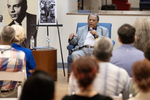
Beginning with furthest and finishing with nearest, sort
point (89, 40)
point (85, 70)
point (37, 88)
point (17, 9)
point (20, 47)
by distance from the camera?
1. point (17, 9)
2. point (89, 40)
3. point (20, 47)
4. point (85, 70)
5. point (37, 88)

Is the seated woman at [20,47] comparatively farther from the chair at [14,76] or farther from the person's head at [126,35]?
the person's head at [126,35]

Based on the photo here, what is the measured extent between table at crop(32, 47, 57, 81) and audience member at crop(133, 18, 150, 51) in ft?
→ 6.22

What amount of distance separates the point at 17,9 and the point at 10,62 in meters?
3.75

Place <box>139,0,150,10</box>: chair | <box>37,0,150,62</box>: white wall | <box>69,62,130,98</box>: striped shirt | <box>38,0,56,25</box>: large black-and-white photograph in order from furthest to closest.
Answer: <box>139,0,150,10</box>: chair → <box>37,0,150,62</box>: white wall → <box>38,0,56,25</box>: large black-and-white photograph → <box>69,62,130,98</box>: striped shirt

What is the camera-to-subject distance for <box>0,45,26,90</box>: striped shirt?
2.68 metres

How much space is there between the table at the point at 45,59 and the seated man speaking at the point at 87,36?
431 millimetres

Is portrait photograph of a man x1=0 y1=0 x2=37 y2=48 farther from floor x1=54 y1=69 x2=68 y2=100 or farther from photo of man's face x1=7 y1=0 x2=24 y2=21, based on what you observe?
floor x1=54 y1=69 x2=68 y2=100

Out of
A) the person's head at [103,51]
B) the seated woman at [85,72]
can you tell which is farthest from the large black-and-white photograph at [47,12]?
the seated woman at [85,72]

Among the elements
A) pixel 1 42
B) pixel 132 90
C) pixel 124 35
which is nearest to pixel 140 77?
pixel 132 90

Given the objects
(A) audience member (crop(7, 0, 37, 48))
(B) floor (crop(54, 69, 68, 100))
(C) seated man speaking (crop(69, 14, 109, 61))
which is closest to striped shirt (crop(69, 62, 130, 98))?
(B) floor (crop(54, 69, 68, 100))

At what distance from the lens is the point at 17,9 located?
20.5ft

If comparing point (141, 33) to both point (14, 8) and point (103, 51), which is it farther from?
point (14, 8)

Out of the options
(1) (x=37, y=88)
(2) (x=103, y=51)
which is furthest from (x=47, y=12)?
(1) (x=37, y=88)

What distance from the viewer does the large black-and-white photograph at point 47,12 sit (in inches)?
223
